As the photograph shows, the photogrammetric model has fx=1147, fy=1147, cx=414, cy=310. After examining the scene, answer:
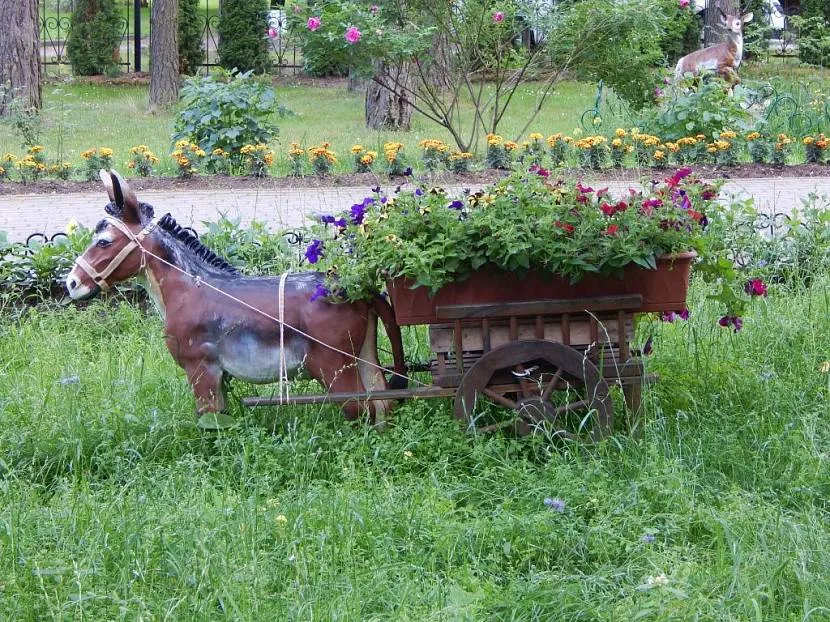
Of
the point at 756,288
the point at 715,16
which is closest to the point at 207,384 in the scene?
the point at 756,288

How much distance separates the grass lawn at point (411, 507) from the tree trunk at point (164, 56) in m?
15.5

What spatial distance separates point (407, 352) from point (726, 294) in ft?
5.19

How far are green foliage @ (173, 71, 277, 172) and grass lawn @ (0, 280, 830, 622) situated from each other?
19.1 ft

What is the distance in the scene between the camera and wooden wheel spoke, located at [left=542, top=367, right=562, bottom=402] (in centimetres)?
439

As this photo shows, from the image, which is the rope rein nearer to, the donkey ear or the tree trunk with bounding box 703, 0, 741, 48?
the donkey ear

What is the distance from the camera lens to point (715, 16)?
2453cm

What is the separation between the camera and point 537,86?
73.5 feet

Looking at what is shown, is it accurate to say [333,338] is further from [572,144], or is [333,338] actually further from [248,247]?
[572,144]

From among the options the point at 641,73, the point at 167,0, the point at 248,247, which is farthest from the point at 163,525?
the point at 167,0

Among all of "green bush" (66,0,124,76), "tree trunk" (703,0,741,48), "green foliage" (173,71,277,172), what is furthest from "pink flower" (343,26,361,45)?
"green bush" (66,0,124,76)

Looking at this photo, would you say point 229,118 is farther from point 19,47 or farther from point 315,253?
point 19,47

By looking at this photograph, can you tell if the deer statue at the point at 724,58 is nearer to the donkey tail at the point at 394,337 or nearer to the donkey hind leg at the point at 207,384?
the donkey tail at the point at 394,337

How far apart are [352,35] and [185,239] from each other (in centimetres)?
656

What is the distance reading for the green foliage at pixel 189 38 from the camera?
25.2 metres
